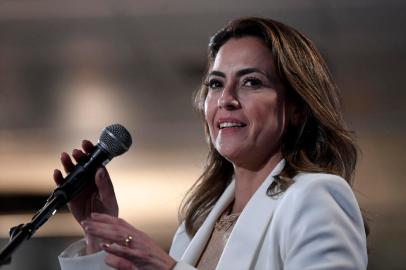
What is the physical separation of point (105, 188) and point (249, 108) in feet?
1.04

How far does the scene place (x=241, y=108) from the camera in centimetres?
160

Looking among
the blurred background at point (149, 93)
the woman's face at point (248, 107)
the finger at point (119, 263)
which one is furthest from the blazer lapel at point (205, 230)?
the blurred background at point (149, 93)

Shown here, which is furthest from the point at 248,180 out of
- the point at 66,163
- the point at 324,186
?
the point at 66,163

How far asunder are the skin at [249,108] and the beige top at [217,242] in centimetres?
7

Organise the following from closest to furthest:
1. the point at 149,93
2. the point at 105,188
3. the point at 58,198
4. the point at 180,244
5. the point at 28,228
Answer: the point at 28,228
the point at 58,198
the point at 105,188
the point at 180,244
the point at 149,93

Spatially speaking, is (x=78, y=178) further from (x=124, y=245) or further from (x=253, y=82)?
(x=253, y=82)

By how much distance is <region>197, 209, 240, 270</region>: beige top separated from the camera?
1.60m

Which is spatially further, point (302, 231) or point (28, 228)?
point (302, 231)

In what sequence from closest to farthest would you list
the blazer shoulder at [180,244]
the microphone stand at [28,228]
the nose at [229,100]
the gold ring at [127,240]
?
the microphone stand at [28,228]
the gold ring at [127,240]
the nose at [229,100]
the blazer shoulder at [180,244]

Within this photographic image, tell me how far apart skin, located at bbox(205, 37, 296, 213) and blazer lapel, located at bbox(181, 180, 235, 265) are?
0.26ft

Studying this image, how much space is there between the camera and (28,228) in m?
1.21

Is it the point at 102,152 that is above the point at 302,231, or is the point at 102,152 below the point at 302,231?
above

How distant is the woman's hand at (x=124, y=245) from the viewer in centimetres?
126

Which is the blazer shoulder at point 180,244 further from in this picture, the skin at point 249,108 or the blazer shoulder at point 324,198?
the blazer shoulder at point 324,198
